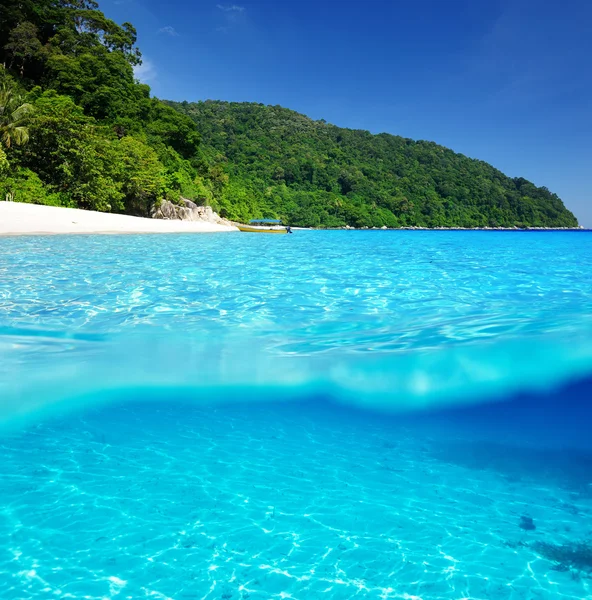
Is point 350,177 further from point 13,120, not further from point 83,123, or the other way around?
point 13,120

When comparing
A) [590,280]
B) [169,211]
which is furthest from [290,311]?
[169,211]

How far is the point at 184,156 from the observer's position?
54.2 metres

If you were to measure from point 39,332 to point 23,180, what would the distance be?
88.3 ft

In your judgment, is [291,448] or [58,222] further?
[58,222]

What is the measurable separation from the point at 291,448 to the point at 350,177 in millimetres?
96683

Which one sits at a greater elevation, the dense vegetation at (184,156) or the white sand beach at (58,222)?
the dense vegetation at (184,156)

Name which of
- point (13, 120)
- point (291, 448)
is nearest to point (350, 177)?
point (13, 120)

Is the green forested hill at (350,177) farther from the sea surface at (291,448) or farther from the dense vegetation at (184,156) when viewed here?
the sea surface at (291,448)

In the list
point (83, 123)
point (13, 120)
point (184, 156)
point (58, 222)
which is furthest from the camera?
point (184, 156)

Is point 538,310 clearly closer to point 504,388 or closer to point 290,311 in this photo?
point 504,388

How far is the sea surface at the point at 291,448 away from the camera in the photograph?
7.77 feet

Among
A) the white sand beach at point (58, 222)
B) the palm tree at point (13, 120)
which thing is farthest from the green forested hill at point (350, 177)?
the white sand beach at point (58, 222)

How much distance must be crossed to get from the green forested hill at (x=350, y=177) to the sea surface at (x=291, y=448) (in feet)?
206

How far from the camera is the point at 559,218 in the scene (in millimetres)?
121375
